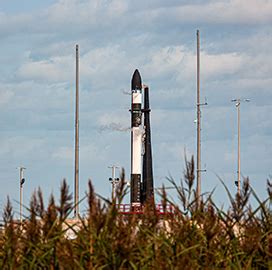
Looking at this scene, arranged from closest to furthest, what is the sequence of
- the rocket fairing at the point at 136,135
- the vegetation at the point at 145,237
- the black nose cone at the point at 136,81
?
the vegetation at the point at 145,237, the rocket fairing at the point at 136,135, the black nose cone at the point at 136,81

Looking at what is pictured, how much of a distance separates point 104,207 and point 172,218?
1.27m

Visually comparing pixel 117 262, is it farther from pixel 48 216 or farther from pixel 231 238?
pixel 231 238

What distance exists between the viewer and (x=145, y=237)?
895 cm

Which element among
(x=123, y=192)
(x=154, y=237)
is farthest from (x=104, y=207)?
(x=154, y=237)

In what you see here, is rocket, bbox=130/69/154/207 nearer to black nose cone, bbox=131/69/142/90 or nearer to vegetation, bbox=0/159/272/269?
black nose cone, bbox=131/69/142/90

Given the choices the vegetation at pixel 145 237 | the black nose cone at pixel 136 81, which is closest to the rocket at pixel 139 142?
the black nose cone at pixel 136 81

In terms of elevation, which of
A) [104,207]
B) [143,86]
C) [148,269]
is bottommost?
[148,269]

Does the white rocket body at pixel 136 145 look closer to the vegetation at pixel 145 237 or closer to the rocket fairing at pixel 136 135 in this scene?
the rocket fairing at pixel 136 135

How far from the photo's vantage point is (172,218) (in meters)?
9.27

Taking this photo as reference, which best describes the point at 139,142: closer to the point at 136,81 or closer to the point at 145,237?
the point at 136,81

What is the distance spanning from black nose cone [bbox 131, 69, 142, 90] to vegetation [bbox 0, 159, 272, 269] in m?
51.2

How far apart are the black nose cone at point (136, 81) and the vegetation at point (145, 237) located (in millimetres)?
51177

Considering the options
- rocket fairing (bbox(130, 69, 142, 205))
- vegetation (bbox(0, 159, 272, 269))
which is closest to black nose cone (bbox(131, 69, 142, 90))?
rocket fairing (bbox(130, 69, 142, 205))

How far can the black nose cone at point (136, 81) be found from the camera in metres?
60.6
